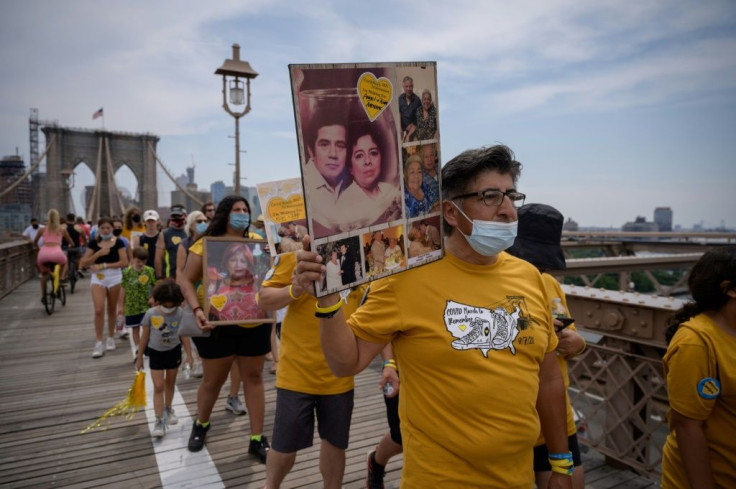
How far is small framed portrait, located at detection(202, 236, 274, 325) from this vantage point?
10.9 feet

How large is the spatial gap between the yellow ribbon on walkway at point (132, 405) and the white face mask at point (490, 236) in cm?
377

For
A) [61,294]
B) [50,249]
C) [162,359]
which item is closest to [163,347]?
[162,359]

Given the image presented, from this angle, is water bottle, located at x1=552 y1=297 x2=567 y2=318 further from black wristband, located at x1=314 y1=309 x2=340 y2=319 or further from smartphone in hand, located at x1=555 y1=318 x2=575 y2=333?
black wristband, located at x1=314 y1=309 x2=340 y2=319

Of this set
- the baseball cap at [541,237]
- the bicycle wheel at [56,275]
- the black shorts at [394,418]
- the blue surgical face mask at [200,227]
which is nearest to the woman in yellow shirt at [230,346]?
the blue surgical face mask at [200,227]

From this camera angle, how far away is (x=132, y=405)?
441 centimetres

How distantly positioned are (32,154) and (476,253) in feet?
368

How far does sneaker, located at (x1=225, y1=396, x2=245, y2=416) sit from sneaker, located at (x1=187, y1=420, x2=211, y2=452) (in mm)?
651

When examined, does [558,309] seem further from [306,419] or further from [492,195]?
[306,419]

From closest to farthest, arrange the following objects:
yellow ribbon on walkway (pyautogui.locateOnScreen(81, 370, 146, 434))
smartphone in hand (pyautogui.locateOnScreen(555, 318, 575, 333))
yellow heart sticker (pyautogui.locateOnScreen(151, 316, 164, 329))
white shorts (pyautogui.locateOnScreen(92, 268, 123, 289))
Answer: smartphone in hand (pyautogui.locateOnScreen(555, 318, 575, 333))
yellow heart sticker (pyautogui.locateOnScreen(151, 316, 164, 329))
yellow ribbon on walkway (pyautogui.locateOnScreen(81, 370, 146, 434))
white shorts (pyautogui.locateOnScreen(92, 268, 123, 289))

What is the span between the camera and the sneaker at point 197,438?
3609 mm

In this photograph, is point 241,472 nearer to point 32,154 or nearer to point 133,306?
point 133,306

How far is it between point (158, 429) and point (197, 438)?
47 cm

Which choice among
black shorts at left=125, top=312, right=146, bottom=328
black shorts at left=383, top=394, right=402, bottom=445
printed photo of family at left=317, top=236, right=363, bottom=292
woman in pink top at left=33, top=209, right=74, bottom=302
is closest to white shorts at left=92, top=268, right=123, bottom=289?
black shorts at left=125, top=312, right=146, bottom=328

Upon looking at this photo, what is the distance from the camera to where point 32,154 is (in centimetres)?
8919
